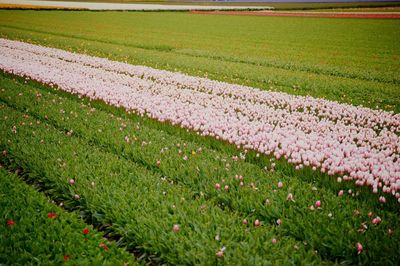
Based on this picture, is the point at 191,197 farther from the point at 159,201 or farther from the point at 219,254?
the point at 219,254

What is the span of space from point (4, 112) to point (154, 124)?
392cm

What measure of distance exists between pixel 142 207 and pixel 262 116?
5.30 metres

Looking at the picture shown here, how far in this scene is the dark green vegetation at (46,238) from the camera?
374 centimetres

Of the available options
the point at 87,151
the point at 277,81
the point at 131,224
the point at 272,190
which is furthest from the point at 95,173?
the point at 277,81

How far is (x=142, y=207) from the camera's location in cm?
459

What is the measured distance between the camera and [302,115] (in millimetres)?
9039

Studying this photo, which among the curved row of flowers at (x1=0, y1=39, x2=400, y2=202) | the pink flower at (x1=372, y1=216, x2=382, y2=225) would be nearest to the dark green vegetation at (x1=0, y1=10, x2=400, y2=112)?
the curved row of flowers at (x1=0, y1=39, x2=400, y2=202)

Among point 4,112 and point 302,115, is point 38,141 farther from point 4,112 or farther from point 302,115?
point 302,115

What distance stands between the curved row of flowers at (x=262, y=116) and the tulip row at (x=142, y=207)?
2.07 metres

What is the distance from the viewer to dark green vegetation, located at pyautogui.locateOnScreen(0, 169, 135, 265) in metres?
3.74

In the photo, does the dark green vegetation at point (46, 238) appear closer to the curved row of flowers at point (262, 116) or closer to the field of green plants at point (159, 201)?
the field of green plants at point (159, 201)

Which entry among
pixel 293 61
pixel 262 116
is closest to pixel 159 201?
pixel 262 116

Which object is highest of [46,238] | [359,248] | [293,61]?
[293,61]

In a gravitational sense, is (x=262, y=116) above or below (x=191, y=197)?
above
